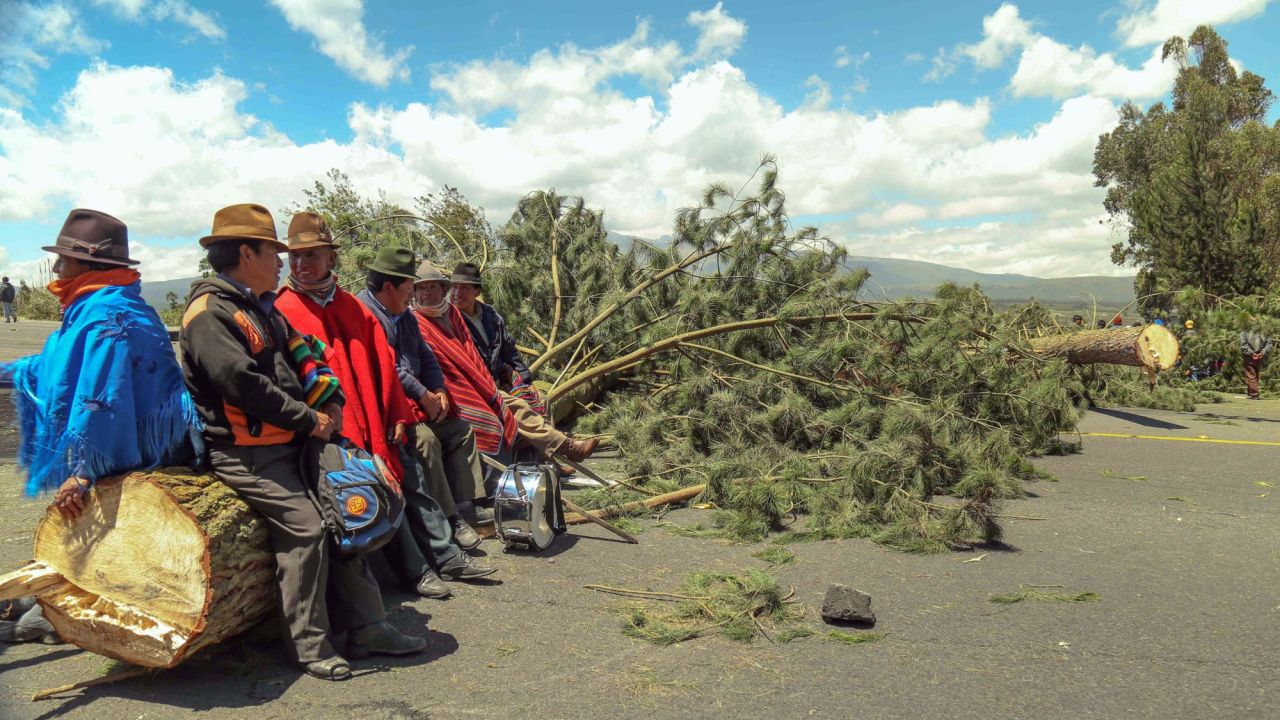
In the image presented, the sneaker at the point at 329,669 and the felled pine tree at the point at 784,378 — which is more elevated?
the felled pine tree at the point at 784,378

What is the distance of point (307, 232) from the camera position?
154 inches

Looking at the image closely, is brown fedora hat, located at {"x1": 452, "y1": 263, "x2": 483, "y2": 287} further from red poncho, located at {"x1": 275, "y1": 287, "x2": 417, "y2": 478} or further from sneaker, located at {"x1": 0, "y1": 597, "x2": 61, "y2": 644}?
sneaker, located at {"x1": 0, "y1": 597, "x2": 61, "y2": 644}

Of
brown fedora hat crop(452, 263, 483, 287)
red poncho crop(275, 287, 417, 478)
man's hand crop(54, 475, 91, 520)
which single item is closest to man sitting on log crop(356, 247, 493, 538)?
red poncho crop(275, 287, 417, 478)

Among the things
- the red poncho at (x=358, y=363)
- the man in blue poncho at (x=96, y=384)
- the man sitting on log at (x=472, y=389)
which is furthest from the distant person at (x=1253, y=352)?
the man in blue poncho at (x=96, y=384)

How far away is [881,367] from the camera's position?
6.86 meters

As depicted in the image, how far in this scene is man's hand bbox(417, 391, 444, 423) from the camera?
462 centimetres

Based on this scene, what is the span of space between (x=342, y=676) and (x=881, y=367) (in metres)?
5.14

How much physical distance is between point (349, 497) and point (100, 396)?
95 centimetres

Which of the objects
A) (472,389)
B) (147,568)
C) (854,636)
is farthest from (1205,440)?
(147,568)

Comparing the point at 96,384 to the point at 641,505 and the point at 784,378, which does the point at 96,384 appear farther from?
the point at 784,378

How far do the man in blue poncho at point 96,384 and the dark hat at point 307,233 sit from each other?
87 cm

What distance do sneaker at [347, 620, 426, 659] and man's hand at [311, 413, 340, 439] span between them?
2.74 feet

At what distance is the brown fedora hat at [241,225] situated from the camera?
10.3ft

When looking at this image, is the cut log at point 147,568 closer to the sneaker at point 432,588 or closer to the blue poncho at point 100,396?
the blue poncho at point 100,396
